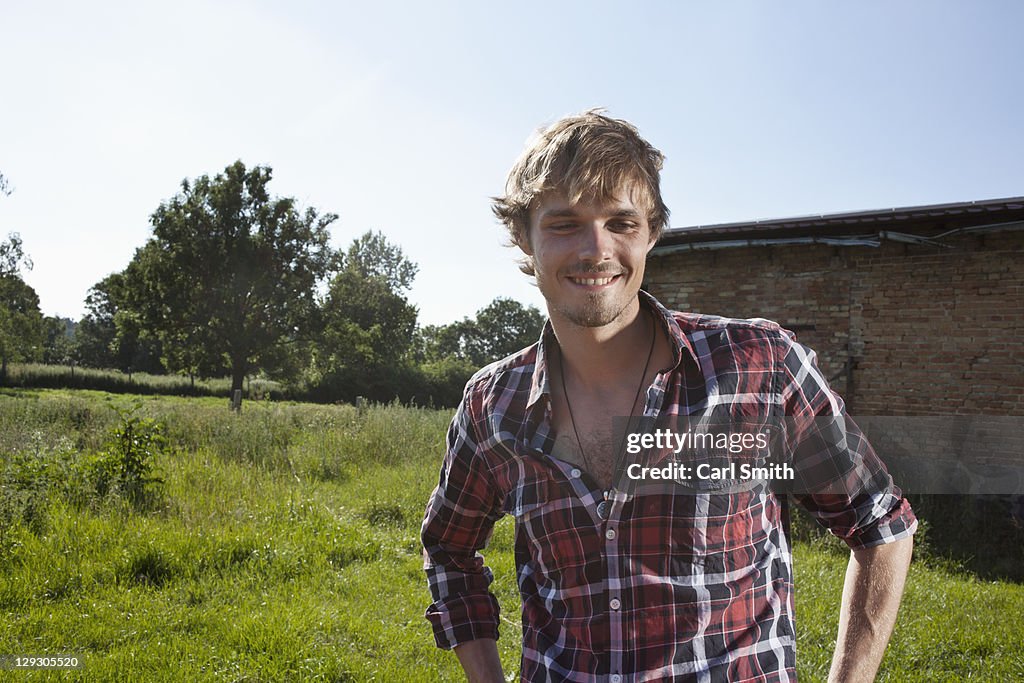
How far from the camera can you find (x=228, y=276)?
3256 centimetres

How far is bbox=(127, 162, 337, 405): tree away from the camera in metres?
31.5

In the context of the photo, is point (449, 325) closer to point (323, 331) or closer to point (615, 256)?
point (323, 331)

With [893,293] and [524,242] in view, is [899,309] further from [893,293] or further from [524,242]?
[524,242]

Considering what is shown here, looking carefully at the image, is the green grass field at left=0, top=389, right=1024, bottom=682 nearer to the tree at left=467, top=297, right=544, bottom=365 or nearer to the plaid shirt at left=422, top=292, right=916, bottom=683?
the plaid shirt at left=422, top=292, right=916, bottom=683

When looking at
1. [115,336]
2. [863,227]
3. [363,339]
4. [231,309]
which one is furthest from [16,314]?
[863,227]

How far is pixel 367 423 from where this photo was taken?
1186 cm

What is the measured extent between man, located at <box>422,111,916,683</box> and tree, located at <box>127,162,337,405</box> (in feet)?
104

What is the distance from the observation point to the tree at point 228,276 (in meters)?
31.5

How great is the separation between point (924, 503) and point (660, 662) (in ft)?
25.4

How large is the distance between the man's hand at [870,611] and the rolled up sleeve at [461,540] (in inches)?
34.0

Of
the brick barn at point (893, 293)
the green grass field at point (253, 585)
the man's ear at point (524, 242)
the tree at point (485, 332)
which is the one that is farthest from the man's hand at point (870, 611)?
the tree at point (485, 332)

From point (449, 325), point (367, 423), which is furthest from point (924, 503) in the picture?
point (449, 325)

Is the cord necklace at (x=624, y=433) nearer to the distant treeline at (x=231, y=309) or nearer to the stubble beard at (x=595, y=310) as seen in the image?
the stubble beard at (x=595, y=310)

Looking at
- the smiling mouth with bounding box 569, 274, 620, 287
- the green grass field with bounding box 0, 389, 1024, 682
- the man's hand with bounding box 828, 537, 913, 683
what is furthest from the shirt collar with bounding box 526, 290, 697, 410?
the green grass field with bounding box 0, 389, 1024, 682
